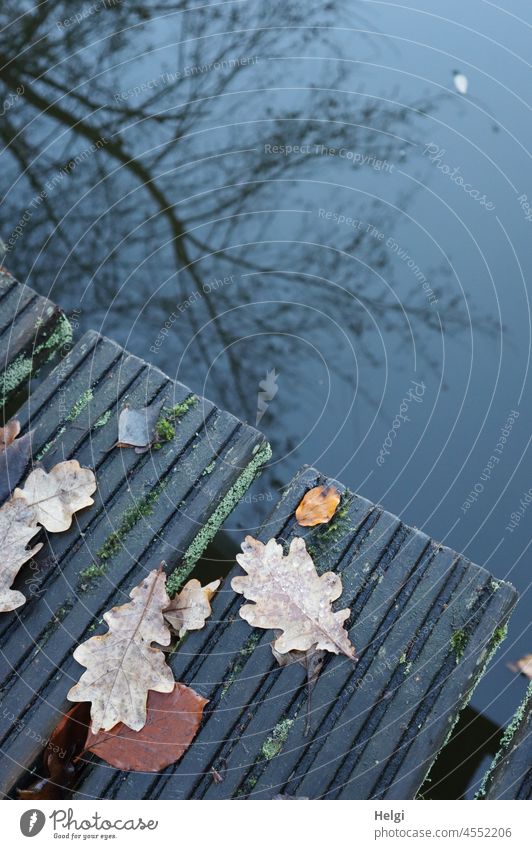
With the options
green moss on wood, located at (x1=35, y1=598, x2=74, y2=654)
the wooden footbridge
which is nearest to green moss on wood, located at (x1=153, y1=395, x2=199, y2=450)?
the wooden footbridge

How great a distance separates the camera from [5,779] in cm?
192

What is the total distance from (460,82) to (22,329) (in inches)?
70.1

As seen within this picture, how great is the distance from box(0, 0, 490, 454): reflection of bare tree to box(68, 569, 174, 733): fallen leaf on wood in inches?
31.9

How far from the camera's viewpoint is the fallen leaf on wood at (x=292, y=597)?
78.1 inches

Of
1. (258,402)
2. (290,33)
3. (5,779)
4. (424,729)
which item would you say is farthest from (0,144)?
(424,729)

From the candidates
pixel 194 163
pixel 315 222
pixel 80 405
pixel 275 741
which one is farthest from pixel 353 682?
pixel 194 163

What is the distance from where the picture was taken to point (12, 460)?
7.16 feet

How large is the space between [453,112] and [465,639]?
74.0 inches

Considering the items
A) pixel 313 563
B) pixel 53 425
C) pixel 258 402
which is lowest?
pixel 53 425

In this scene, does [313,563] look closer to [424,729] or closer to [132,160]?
[424,729]

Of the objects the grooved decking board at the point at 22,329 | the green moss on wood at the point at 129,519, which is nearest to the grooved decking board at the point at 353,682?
the green moss on wood at the point at 129,519

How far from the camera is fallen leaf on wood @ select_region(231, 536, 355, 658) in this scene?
198 centimetres

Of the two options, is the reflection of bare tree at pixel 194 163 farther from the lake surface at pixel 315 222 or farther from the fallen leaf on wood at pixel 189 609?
the fallen leaf on wood at pixel 189 609

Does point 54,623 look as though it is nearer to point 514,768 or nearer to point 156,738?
point 156,738
